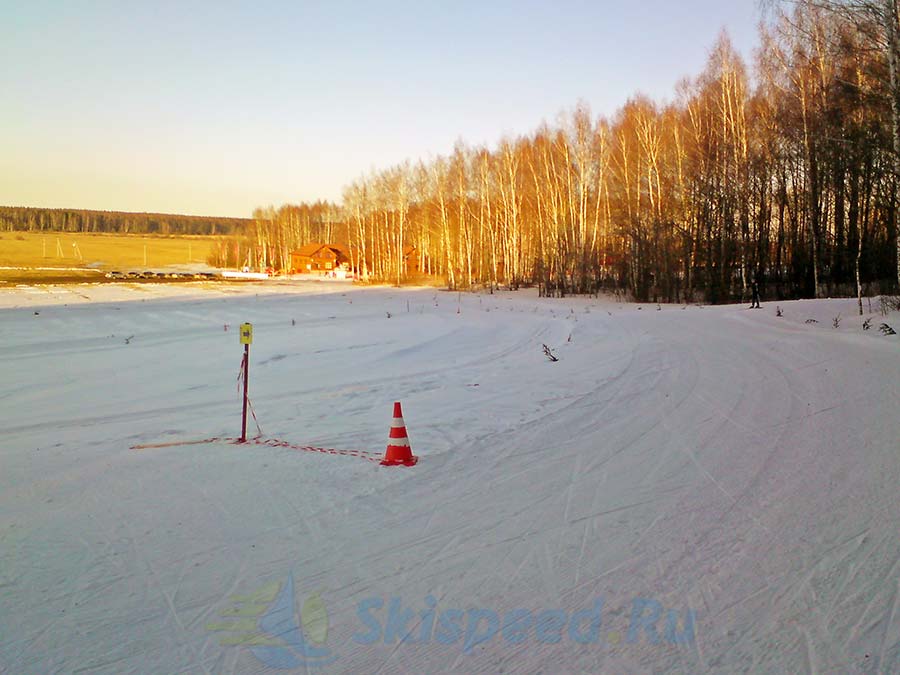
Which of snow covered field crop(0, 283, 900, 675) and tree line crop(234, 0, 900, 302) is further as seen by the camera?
tree line crop(234, 0, 900, 302)

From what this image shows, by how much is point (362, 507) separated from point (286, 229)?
120290 millimetres

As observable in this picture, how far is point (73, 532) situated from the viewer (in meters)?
4.80

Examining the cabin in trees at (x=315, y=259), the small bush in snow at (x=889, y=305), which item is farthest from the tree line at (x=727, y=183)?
the cabin in trees at (x=315, y=259)

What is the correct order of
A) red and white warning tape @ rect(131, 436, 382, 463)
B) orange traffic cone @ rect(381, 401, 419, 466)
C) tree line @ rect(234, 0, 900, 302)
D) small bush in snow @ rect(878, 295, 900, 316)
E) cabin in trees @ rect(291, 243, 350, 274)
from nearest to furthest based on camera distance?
orange traffic cone @ rect(381, 401, 419, 466)
red and white warning tape @ rect(131, 436, 382, 463)
small bush in snow @ rect(878, 295, 900, 316)
tree line @ rect(234, 0, 900, 302)
cabin in trees @ rect(291, 243, 350, 274)

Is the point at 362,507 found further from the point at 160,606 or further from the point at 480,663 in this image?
the point at 480,663

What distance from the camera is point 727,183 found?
2995cm

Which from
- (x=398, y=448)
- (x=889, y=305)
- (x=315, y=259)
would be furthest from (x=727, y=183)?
(x=315, y=259)

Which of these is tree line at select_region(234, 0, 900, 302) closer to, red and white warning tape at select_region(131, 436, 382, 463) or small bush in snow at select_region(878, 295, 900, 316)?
small bush in snow at select_region(878, 295, 900, 316)

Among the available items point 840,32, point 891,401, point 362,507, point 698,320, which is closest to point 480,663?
point 362,507

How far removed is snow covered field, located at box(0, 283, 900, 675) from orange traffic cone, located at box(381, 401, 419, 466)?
199 millimetres

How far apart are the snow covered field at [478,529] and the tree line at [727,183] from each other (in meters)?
11.7

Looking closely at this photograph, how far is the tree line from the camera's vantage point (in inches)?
762

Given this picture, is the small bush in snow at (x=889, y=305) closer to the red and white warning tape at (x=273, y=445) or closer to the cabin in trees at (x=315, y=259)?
the red and white warning tape at (x=273, y=445)

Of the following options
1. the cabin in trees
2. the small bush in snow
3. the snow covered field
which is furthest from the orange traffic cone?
the cabin in trees
